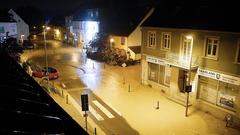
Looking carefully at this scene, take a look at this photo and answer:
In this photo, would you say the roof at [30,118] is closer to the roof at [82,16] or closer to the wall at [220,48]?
the wall at [220,48]

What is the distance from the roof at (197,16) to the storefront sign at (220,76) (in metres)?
3.63

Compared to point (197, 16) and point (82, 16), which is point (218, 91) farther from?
point (82, 16)

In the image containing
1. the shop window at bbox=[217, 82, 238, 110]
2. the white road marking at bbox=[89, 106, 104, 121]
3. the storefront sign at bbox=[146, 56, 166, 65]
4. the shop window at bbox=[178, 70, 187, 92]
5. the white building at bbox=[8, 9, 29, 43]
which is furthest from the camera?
the white building at bbox=[8, 9, 29, 43]

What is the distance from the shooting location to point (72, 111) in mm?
19859

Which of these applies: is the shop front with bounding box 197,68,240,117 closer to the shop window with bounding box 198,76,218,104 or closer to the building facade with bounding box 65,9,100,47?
the shop window with bounding box 198,76,218,104

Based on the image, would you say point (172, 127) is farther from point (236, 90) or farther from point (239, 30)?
point (239, 30)

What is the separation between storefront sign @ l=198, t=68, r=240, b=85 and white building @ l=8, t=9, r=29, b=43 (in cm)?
5600

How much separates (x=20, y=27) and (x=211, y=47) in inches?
2348

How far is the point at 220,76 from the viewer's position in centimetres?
1858

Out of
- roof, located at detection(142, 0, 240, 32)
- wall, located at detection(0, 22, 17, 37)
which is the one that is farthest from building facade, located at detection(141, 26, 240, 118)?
wall, located at detection(0, 22, 17, 37)

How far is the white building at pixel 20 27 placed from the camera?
64.3m

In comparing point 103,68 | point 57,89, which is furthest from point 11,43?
point 57,89

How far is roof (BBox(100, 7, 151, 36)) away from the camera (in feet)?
138

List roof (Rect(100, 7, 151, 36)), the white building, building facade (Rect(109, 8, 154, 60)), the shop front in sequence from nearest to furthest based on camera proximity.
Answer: the shop front, building facade (Rect(109, 8, 154, 60)), roof (Rect(100, 7, 151, 36)), the white building
